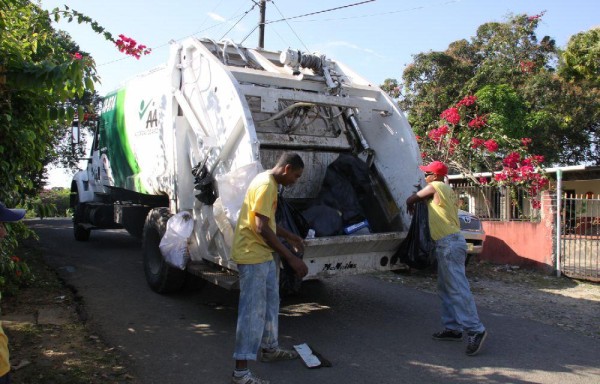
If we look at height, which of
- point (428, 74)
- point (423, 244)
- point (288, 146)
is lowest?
point (423, 244)

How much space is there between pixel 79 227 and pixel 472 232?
783 cm

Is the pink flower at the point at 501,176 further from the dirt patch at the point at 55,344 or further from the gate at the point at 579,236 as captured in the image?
the dirt patch at the point at 55,344

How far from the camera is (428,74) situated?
1897 centimetres

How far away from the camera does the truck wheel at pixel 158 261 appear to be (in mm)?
5996

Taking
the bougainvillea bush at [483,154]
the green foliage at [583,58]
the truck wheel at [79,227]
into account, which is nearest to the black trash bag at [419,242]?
the bougainvillea bush at [483,154]

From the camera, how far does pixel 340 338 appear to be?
485 centimetres

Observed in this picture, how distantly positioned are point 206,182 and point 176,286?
1.62 metres

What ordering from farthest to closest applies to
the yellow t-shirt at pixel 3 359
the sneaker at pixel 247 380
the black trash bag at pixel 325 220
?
1. the black trash bag at pixel 325 220
2. the sneaker at pixel 247 380
3. the yellow t-shirt at pixel 3 359

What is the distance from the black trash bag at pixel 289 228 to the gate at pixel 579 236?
19.1 ft

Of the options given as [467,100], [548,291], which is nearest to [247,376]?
[548,291]

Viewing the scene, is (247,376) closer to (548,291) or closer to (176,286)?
(176,286)

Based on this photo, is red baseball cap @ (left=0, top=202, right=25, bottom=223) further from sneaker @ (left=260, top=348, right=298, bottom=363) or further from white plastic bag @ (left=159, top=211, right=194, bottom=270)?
white plastic bag @ (left=159, top=211, right=194, bottom=270)

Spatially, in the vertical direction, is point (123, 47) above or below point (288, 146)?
above

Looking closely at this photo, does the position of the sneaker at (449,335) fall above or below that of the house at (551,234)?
below
